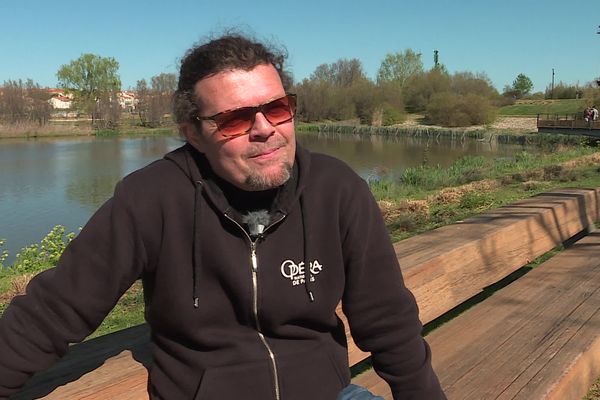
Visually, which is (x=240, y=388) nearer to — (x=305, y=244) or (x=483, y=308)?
(x=305, y=244)

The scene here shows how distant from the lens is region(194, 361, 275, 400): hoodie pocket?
5.07 ft

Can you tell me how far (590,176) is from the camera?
10.0 m

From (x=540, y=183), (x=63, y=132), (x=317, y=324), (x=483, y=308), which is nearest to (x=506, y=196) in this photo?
(x=540, y=183)

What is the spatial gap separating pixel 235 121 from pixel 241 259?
39cm

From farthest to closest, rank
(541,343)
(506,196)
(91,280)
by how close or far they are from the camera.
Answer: (506,196) < (541,343) < (91,280)

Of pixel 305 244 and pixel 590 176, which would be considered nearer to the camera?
pixel 305 244

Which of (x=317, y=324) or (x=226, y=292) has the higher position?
(x=226, y=292)

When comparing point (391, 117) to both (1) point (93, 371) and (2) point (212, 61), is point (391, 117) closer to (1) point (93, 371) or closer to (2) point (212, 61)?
(2) point (212, 61)

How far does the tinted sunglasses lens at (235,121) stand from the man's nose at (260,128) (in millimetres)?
14

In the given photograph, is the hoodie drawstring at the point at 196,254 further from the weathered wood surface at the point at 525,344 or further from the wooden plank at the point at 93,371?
the weathered wood surface at the point at 525,344

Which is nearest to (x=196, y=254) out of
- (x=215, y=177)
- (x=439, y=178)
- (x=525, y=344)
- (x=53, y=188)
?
(x=215, y=177)

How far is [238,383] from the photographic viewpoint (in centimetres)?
156

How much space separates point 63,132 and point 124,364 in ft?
173

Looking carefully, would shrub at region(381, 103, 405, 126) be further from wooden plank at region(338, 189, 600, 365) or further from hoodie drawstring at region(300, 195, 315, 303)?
hoodie drawstring at region(300, 195, 315, 303)
